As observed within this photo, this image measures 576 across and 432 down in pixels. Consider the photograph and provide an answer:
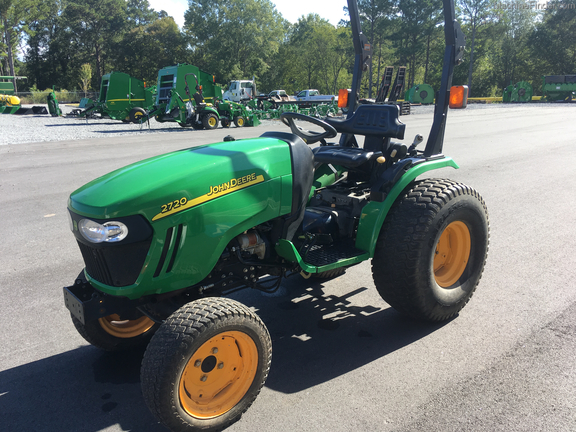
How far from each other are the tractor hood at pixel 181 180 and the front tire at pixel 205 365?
1.68ft

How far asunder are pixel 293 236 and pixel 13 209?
5121 millimetres

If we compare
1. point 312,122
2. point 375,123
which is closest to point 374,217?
point 312,122

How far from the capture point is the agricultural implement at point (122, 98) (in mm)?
21719

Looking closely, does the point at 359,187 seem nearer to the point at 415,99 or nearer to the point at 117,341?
the point at 117,341

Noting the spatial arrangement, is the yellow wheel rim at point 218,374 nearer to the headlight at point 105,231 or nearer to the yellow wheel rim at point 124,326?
the headlight at point 105,231

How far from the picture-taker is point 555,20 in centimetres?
5181

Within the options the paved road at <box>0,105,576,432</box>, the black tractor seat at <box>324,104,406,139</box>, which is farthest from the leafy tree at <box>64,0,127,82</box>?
the black tractor seat at <box>324,104,406,139</box>

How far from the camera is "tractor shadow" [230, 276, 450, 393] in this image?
8.87 ft

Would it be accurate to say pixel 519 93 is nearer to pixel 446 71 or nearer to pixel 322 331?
pixel 446 71

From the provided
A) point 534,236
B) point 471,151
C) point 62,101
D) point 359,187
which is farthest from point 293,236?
point 62,101

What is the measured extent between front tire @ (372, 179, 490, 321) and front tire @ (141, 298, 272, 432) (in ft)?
3.44

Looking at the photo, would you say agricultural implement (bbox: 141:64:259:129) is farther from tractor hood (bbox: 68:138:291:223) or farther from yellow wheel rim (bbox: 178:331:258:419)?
yellow wheel rim (bbox: 178:331:258:419)

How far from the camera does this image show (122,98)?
869 inches

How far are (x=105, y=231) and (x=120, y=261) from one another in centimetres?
16
